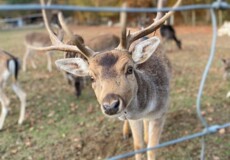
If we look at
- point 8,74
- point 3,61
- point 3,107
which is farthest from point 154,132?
point 3,61

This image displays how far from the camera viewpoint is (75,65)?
302 cm

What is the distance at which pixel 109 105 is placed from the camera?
2.41m

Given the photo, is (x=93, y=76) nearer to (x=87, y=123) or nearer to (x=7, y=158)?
(x=7, y=158)

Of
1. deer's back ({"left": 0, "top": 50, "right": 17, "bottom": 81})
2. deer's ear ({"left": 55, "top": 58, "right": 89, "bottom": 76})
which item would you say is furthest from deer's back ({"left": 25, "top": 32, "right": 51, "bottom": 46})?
deer's ear ({"left": 55, "top": 58, "right": 89, "bottom": 76})

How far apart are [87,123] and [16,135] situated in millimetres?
1036

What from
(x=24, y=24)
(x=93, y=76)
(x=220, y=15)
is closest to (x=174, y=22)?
(x=220, y=15)

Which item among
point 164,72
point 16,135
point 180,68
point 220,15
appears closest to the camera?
point 164,72

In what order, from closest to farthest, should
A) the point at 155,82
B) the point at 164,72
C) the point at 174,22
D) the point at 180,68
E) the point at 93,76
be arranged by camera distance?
the point at 93,76
the point at 155,82
the point at 164,72
the point at 180,68
the point at 174,22

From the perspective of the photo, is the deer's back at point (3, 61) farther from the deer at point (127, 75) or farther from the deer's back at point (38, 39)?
the deer's back at point (38, 39)

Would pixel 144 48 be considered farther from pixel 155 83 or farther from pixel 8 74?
pixel 8 74

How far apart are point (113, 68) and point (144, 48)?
1.27 ft

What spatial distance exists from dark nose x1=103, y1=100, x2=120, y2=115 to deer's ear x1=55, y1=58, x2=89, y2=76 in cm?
58

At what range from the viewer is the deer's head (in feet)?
8.20

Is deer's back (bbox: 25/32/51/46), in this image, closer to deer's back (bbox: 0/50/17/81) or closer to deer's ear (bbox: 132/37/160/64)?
deer's back (bbox: 0/50/17/81)
